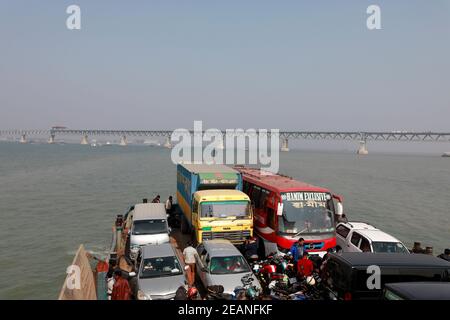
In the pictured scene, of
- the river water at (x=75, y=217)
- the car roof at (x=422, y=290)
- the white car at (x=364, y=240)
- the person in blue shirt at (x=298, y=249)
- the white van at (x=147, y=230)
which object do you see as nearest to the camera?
the car roof at (x=422, y=290)

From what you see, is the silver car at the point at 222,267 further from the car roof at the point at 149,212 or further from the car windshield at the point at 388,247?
the car windshield at the point at 388,247

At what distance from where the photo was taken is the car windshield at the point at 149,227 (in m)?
15.9

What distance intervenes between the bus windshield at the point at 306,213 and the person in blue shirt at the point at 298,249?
1.01 m

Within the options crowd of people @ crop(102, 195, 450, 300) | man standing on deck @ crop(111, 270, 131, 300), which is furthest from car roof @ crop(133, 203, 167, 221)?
man standing on deck @ crop(111, 270, 131, 300)

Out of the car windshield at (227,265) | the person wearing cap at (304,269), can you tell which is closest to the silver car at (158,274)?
the car windshield at (227,265)

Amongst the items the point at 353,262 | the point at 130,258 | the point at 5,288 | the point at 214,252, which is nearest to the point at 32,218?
the point at 5,288

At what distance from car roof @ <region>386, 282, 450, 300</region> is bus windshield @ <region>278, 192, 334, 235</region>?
7.12m

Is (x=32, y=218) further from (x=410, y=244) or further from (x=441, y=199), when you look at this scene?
(x=441, y=199)

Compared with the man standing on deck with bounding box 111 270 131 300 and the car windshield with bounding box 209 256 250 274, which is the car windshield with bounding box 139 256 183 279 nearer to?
the car windshield with bounding box 209 256 250 274

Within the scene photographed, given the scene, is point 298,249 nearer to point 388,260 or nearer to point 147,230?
point 388,260

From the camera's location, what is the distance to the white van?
15500 mm

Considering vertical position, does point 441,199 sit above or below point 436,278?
below

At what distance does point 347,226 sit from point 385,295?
30.9ft
